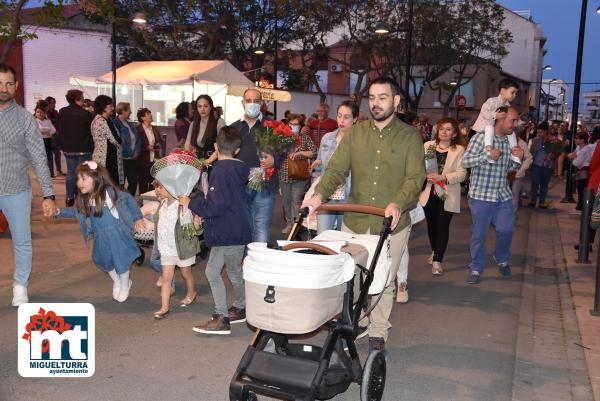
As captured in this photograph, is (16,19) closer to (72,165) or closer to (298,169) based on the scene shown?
(72,165)

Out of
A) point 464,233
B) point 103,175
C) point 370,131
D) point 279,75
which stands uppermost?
point 279,75

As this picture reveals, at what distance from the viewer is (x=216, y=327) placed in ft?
19.2

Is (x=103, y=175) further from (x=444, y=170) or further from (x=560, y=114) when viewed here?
(x=560, y=114)

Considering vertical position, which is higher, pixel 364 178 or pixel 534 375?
pixel 364 178

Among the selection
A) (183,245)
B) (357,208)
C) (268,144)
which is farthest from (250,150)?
(357,208)

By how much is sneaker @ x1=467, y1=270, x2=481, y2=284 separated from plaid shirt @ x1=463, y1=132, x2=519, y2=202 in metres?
0.93

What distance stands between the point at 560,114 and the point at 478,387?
149 m

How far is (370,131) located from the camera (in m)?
5.21

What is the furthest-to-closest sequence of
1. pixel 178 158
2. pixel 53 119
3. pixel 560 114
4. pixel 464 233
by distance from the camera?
pixel 560 114 < pixel 53 119 < pixel 464 233 < pixel 178 158

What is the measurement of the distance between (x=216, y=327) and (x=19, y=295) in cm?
205

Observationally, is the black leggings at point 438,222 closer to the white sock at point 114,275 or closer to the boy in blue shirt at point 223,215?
the boy in blue shirt at point 223,215

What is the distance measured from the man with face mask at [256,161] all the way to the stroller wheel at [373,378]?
3.39 meters

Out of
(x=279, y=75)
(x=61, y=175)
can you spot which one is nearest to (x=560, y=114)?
(x=279, y=75)

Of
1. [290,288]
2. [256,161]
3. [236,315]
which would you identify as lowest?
[236,315]
